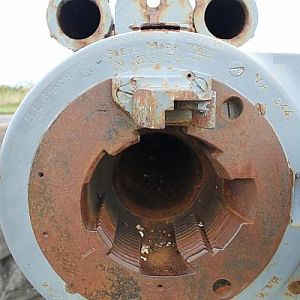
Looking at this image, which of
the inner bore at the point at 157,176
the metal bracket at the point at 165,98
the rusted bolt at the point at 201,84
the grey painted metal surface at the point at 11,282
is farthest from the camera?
the grey painted metal surface at the point at 11,282

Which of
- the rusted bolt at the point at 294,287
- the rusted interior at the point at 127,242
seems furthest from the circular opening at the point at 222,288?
the rusted bolt at the point at 294,287

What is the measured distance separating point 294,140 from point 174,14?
51cm

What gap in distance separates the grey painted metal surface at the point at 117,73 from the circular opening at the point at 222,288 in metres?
0.21

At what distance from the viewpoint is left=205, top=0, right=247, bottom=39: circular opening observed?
6.47ft

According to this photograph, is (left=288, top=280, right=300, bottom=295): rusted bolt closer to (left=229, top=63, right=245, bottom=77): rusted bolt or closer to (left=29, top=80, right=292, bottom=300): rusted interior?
(left=29, top=80, right=292, bottom=300): rusted interior

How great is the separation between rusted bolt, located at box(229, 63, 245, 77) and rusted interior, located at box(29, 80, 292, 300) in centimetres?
5

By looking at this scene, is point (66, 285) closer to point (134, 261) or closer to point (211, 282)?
point (134, 261)

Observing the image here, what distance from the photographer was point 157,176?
2316mm

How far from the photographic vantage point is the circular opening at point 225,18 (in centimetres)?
197

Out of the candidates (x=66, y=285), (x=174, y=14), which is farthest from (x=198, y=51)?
(x=66, y=285)

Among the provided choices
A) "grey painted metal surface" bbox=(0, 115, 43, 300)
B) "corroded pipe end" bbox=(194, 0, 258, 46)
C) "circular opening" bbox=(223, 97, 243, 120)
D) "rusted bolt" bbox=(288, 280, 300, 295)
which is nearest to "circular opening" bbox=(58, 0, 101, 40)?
"corroded pipe end" bbox=(194, 0, 258, 46)

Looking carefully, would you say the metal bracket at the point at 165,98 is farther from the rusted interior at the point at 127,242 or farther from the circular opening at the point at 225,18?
the circular opening at the point at 225,18

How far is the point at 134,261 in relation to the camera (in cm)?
175

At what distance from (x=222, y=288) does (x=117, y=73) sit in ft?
1.98
